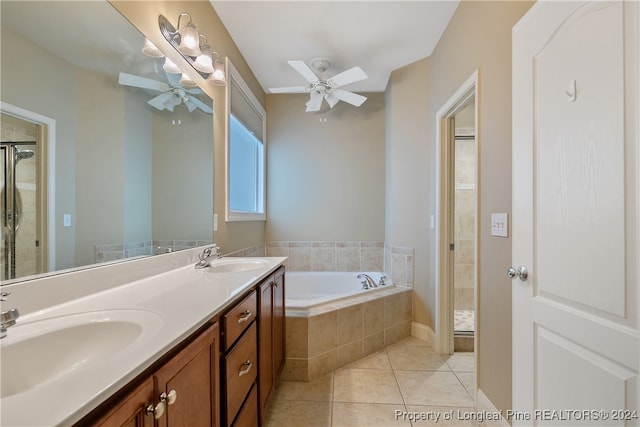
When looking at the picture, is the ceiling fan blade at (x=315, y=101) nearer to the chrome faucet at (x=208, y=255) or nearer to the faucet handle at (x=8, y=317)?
the chrome faucet at (x=208, y=255)

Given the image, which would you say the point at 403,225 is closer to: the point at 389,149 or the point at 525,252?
the point at 389,149

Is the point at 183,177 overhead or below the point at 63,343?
overhead

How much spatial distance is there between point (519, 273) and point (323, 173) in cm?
240

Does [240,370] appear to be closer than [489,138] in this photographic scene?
Yes

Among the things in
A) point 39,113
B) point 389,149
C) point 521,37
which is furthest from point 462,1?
point 39,113

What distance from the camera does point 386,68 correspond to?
2.75 metres

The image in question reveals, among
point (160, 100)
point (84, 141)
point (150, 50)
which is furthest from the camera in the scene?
point (160, 100)

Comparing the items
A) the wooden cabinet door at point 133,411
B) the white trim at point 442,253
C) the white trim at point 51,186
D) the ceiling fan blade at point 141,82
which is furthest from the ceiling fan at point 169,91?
the white trim at point 442,253

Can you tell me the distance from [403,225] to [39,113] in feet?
8.58

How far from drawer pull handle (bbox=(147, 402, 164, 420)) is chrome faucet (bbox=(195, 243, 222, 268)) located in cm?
103

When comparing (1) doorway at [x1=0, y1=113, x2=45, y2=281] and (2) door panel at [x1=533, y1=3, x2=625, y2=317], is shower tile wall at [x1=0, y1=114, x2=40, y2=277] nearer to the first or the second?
(1) doorway at [x1=0, y1=113, x2=45, y2=281]

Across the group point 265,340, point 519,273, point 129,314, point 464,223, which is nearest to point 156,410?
point 129,314

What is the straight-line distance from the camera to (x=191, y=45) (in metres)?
1.55

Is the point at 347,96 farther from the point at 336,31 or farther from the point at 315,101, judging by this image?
the point at 336,31
